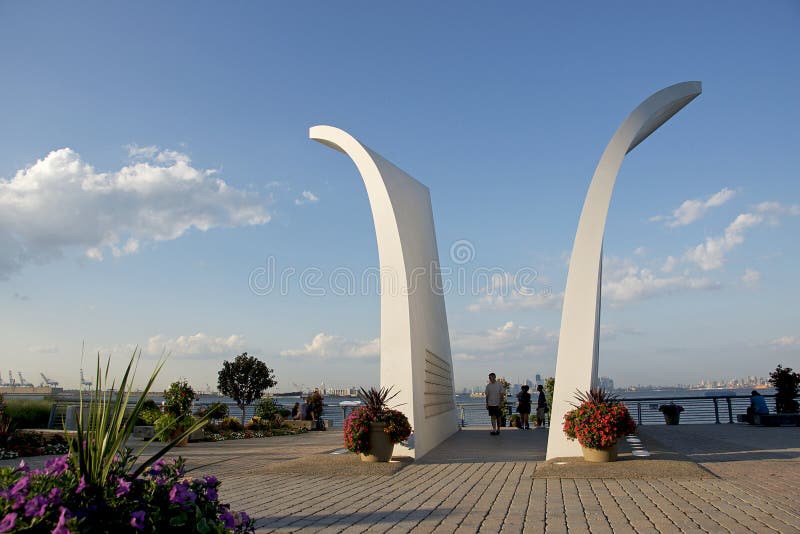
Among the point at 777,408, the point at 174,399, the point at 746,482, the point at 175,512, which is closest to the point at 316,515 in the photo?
the point at 175,512

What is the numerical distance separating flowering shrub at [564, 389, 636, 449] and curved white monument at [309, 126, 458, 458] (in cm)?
314

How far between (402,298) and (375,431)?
2917mm

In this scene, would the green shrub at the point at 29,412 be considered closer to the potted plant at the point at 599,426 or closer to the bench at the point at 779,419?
the potted plant at the point at 599,426

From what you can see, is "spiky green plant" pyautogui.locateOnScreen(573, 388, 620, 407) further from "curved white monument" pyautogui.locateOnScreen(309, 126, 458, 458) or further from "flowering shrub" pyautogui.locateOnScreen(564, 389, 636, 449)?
"curved white monument" pyautogui.locateOnScreen(309, 126, 458, 458)

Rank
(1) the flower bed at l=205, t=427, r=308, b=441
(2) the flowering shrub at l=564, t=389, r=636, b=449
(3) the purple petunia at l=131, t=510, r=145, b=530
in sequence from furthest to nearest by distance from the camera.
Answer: (1) the flower bed at l=205, t=427, r=308, b=441 < (2) the flowering shrub at l=564, t=389, r=636, b=449 < (3) the purple petunia at l=131, t=510, r=145, b=530

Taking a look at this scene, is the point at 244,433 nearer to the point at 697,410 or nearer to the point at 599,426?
the point at 599,426

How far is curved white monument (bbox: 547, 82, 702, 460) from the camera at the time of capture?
1104cm

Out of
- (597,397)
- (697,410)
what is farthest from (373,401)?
(697,410)

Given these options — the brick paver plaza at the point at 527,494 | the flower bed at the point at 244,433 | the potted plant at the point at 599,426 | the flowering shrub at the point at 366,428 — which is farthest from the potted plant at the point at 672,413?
the flowering shrub at the point at 366,428

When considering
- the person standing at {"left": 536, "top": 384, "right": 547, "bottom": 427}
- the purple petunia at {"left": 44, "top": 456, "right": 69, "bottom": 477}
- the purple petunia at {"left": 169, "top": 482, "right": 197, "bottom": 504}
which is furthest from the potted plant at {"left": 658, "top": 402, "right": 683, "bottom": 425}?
the purple petunia at {"left": 44, "top": 456, "right": 69, "bottom": 477}

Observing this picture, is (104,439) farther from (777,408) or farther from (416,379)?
(777,408)

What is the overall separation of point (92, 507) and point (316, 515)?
3675 mm

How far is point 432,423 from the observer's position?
563 inches

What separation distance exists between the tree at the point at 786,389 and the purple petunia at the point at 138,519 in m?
22.3
